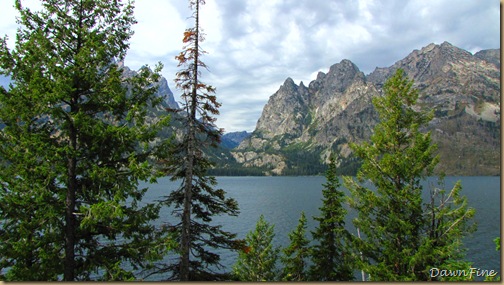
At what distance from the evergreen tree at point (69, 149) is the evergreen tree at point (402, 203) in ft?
32.5

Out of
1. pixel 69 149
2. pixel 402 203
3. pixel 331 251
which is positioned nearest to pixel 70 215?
pixel 69 149

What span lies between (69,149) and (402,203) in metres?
13.0

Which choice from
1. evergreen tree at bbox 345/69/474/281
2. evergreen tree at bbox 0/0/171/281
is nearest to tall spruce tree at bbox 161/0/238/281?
evergreen tree at bbox 0/0/171/281

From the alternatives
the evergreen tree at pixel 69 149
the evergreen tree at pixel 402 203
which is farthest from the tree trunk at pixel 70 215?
the evergreen tree at pixel 402 203

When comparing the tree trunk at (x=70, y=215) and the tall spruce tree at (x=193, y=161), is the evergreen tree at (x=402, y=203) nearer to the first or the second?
the tall spruce tree at (x=193, y=161)

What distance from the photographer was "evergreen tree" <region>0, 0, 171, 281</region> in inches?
347

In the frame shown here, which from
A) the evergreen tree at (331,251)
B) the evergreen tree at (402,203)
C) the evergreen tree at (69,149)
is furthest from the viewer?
the evergreen tree at (331,251)

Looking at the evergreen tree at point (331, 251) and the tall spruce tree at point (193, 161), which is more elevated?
the tall spruce tree at point (193, 161)

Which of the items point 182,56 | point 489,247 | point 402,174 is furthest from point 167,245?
point 489,247

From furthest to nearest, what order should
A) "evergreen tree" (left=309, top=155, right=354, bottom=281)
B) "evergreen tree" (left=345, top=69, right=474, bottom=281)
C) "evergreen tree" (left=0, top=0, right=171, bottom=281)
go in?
"evergreen tree" (left=309, top=155, right=354, bottom=281)
"evergreen tree" (left=345, top=69, right=474, bottom=281)
"evergreen tree" (left=0, top=0, right=171, bottom=281)

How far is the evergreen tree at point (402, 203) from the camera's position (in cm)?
1315

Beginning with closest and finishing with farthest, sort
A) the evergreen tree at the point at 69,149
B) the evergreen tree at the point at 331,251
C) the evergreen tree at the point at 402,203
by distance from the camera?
1. the evergreen tree at the point at 69,149
2. the evergreen tree at the point at 402,203
3. the evergreen tree at the point at 331,251

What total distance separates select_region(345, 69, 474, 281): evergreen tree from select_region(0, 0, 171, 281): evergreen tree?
9.92 m

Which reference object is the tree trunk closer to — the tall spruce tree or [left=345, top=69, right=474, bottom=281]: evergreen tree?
the tall spruce tree
